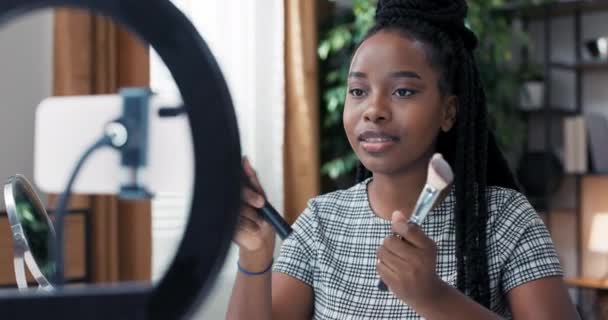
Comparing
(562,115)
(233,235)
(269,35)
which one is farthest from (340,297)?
(562,115)

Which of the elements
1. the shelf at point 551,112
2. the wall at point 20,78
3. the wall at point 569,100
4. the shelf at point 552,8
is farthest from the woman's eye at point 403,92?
the wall at point 569,100

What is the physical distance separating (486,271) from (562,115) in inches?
117

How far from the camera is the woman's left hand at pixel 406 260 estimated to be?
1.74 feet

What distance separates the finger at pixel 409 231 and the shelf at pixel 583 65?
3083mm

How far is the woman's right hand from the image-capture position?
0.39 meters

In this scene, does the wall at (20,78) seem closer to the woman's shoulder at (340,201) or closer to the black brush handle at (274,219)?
the woman's shoulder at (340,201)

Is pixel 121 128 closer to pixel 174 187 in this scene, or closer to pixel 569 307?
pixel 174 187

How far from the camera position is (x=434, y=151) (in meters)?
0.91

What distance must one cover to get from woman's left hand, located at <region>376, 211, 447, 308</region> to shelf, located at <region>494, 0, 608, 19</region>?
9.52ft

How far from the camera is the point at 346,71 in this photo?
264 centimetres

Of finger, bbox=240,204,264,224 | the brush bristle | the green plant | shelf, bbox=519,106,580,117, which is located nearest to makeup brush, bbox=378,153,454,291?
the brush bristle

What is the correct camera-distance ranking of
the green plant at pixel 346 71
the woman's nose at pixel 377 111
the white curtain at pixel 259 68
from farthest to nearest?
the green plant at pixel 346 71, the white curtain at pixel 259 68, the woman's nose at pixel 377 111

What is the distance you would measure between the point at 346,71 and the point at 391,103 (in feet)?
6.16

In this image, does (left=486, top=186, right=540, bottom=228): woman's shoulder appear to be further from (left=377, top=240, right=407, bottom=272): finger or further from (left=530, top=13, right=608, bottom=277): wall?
(left=530, top=13, right=608, bottom=277): wall
